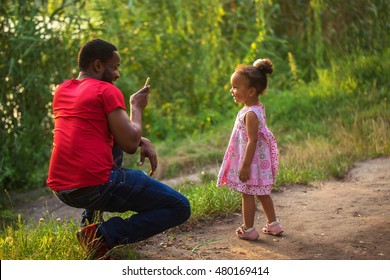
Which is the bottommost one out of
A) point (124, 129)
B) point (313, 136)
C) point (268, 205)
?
point (313, 136)

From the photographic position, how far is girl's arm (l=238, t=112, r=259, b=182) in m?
4.57

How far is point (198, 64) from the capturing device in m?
10.2

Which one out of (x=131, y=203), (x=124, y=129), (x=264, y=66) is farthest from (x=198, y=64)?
(x=124, y=129)

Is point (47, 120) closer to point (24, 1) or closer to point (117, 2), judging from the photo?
point (24, 1)

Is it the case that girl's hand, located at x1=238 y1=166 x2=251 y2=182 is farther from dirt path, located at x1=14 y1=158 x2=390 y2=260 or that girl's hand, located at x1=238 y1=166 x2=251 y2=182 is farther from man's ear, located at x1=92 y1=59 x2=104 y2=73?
man's ear, located at x1=92 y1=59 x2=104 y2=73

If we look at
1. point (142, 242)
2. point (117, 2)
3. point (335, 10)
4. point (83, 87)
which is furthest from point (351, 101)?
point (83, 87)

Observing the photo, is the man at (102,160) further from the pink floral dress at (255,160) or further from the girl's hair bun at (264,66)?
the girl's hair bun at (264,66)

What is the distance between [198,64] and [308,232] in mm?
5685

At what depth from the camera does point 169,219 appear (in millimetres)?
4320

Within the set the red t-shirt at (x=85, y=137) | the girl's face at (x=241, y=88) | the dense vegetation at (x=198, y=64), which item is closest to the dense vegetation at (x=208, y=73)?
the dense vegetation at (x=198, y=64)

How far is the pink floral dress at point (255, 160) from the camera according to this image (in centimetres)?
462

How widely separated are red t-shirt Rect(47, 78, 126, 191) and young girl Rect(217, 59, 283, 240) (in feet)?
3.12

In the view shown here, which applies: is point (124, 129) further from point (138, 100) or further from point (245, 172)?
point (245, 172)

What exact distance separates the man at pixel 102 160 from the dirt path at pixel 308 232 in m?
0.36
